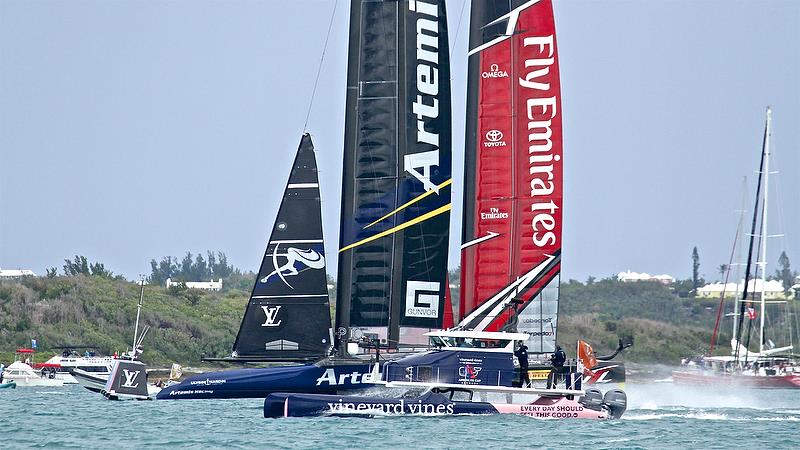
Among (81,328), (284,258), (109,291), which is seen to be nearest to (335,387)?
(284,258)

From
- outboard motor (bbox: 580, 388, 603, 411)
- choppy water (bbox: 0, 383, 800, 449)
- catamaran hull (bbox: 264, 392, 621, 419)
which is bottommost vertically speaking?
choppy water (bbox: 0, 383, 800, 449)

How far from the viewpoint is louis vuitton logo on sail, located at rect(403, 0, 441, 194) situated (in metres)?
38.9

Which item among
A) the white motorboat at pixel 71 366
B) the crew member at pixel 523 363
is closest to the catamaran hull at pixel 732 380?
the white motorboat at pixel 71 366

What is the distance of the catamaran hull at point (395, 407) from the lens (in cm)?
3422

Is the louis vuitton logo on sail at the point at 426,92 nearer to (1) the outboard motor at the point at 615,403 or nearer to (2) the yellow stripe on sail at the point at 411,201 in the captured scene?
(2) the yellow stripe on sail at the point at 411,201

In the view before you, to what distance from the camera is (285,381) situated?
122 ft

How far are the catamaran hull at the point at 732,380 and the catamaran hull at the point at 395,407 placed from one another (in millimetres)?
30616

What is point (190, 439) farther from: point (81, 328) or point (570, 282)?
point (570, 282)

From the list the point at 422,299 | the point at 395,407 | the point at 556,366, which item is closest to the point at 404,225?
the point at 422,299

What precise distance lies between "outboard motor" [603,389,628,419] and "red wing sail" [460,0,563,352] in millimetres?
2603

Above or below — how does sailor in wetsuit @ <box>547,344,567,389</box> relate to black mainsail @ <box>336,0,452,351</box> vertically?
below

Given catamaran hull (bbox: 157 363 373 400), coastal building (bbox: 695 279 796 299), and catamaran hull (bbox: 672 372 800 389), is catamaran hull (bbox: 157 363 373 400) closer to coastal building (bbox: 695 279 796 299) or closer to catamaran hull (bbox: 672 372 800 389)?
catamaran hull (bbox: 672 372 800 389)

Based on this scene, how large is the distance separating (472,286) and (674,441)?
791cm

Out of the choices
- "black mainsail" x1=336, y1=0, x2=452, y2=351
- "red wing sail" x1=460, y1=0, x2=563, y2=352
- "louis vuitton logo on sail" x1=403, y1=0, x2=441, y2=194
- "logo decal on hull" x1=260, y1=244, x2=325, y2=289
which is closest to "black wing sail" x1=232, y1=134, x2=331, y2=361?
"logo decal on hull" x1=260, y1=244, x2=325, y2=289
